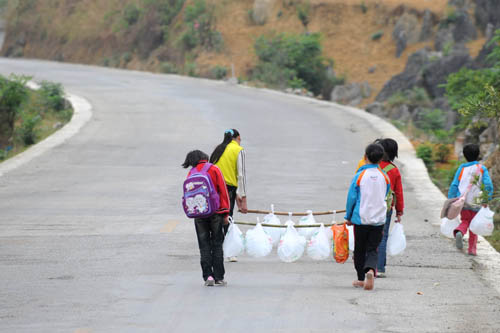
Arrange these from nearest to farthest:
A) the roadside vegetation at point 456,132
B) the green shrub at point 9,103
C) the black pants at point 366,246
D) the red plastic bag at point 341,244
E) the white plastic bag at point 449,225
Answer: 1. the black pants at point 366,246
2. the red plastic bag at point 341,244
3. the white plastic bag at point 449,225
4. the roadside vegetation at point 456,132
5. the green shrub at point 9,103

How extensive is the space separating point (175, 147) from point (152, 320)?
13148 mm

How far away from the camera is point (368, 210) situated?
8.05 metres

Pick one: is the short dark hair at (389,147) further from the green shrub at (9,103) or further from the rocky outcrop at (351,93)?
the rocky outcrop at (351,93)

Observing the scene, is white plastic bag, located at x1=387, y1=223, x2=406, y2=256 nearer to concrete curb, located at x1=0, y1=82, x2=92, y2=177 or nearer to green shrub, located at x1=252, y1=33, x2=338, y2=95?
concrete curb, located at x1=0, y1=82, x2=92, y2=177

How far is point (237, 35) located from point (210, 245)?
149ft

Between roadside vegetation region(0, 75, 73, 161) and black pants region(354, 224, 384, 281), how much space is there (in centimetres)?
1501

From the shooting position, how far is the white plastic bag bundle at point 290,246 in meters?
8.88

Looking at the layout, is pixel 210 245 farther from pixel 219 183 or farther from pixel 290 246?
pixel 290 246

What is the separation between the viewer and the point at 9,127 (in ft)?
82.0

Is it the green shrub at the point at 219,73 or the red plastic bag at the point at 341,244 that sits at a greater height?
the green shrub at the point at 219,73

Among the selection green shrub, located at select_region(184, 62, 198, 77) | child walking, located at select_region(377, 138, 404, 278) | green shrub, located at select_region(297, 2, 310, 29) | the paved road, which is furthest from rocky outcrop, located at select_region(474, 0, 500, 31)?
child walking, located at select_region(377, 138, 404, 278)

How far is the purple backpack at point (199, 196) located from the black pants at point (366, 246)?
1501mm

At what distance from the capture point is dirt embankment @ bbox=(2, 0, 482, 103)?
50562 mm

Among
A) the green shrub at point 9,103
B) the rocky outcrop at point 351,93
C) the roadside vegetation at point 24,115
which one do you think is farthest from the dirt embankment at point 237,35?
the green shrub at point 9,103
